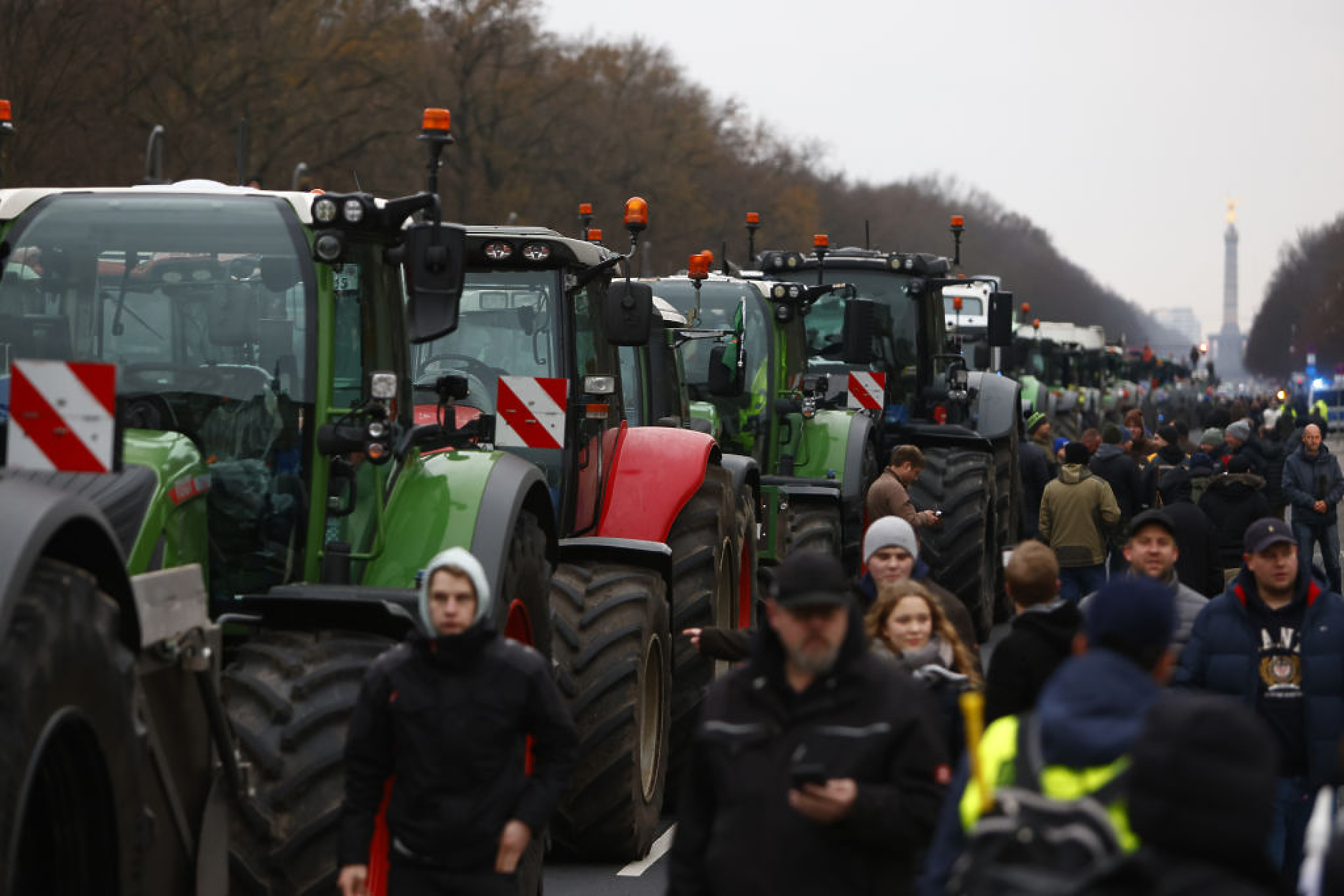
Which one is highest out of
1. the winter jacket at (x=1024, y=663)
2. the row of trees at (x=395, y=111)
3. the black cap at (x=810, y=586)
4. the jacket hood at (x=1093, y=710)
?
the row of trees at (x=395, y=111)

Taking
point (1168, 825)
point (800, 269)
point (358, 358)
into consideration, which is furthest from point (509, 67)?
point (1168, 825)

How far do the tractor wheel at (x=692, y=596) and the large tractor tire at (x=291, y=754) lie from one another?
4095mm

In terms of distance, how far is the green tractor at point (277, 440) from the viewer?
6680 mm

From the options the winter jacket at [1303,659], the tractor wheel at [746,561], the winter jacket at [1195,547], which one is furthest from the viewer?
the winter jacket at [1195,547]

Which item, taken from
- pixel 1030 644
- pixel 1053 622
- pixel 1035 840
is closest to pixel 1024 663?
pixel 1030 644

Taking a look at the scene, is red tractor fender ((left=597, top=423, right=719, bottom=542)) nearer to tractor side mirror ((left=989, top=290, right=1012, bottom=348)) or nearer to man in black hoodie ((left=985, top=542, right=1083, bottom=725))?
man in black hoodie ((left=985, top=542, right=1083, bottom=725))

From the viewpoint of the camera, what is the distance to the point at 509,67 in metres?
54.8

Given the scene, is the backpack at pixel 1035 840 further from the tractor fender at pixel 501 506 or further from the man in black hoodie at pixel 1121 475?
the man in black hoodie at pixel 1121 475

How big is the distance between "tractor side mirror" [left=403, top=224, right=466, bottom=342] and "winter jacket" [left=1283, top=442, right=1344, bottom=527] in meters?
13.9

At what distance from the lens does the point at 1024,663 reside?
21.9ft

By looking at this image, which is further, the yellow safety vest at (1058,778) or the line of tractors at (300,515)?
the line of tractors at (300,515)

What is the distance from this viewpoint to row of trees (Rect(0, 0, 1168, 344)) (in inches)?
1296

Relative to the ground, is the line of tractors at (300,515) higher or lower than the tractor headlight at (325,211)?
lower

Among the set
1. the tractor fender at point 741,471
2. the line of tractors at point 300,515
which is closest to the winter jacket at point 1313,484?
the tractor fender at point 741,471
